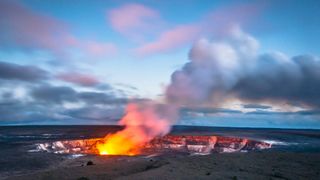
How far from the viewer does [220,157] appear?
33.9m

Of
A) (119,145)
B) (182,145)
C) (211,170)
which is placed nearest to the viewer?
(211,170)

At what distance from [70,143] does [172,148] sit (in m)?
19.9

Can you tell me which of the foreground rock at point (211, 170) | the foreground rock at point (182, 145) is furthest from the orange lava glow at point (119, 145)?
the foreground rock at point (211, 170)

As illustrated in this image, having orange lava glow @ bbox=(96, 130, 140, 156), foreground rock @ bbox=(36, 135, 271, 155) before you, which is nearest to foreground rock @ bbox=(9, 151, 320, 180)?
orange lava glow @ bbox=(96, 130, 140, 156)

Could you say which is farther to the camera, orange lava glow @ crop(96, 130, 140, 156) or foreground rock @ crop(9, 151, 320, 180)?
orange lava glow @ crop(96, 130, 140, 156)

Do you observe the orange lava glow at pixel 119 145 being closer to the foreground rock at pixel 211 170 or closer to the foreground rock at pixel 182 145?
the foreground rock at pixel 182 145

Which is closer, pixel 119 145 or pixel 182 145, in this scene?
pixel 119 145

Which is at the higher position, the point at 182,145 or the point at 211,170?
the point at 182,145

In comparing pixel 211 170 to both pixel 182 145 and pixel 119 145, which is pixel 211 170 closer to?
pixel 119 145

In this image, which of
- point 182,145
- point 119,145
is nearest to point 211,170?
point 119,145

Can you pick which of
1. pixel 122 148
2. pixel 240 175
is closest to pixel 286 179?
pixel 240 175

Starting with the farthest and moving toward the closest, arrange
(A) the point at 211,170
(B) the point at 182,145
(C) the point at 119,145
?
(B) the point at 182,145, (C) the point at 119,145, (A) the point at 211,170

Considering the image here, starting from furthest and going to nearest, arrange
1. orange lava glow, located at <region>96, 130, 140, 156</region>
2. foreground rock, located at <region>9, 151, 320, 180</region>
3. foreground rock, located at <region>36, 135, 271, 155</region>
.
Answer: foreground rock, located at <region>36, 135, 271, 155</region>
orange lava glow, located at <region>96, 130, 140, 156</region>
foreground rock, located at <region>9, 151, 320, 180</region>

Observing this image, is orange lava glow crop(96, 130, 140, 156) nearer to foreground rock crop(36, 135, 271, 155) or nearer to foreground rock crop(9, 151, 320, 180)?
foreground rock crop(36, 135, 271, 155)
